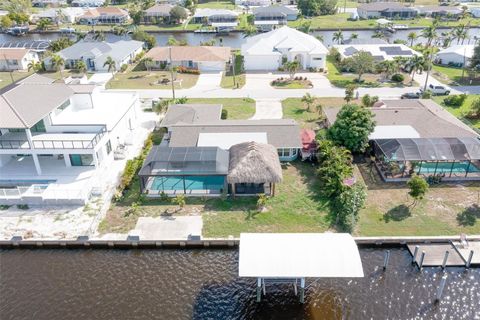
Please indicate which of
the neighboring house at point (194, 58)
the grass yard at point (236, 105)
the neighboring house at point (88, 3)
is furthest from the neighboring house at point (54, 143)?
the neighboring house at point (88, 3)

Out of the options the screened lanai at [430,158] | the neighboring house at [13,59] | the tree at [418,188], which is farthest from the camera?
the neighboring house at [13,59]

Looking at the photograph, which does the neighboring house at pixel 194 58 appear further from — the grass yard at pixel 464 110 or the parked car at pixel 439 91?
the grass yard at pixel 464 110

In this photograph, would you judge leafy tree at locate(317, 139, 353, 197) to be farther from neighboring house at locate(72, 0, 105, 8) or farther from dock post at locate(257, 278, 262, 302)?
neighboring house at locate(72, 0, 105, 8)

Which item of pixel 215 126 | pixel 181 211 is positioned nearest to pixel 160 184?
pixel 181 211

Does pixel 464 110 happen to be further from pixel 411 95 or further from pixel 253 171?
pixel 253 171

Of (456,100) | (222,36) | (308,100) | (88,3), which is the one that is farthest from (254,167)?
(88,3)

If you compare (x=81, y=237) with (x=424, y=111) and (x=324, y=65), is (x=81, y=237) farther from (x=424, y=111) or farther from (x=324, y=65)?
(x=324, y=65)
